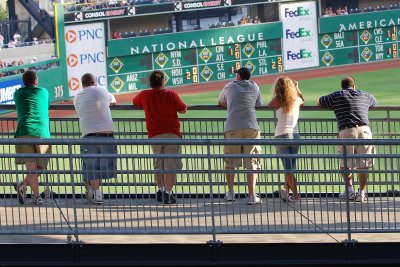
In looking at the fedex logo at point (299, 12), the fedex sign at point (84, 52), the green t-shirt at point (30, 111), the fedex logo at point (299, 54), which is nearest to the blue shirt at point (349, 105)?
the green t-shirt at point (30, 111)

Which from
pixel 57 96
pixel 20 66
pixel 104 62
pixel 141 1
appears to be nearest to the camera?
pixel 20 66

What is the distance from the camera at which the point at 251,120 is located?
12117 mm

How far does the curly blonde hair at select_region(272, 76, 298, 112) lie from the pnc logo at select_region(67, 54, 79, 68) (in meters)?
32.7

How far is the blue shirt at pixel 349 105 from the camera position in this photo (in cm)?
1194

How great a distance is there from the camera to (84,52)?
45.1 metres

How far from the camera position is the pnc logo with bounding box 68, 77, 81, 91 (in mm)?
43869

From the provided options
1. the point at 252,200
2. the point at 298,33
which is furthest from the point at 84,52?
the point at 252,200

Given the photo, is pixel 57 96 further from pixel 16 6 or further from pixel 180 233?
pixel 180 233

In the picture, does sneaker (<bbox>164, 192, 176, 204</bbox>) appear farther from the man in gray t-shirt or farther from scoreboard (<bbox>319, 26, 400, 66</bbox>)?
scoreboard (<bbox>319, 26, 400, 66</bbox>)

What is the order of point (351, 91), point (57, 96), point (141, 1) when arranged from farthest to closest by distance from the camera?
point (141, 1) < point (57, 96) < point (351, 91)

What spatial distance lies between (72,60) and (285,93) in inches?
1300

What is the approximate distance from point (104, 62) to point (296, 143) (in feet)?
121

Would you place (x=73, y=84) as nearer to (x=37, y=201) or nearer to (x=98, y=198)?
(x=98, y=198)
